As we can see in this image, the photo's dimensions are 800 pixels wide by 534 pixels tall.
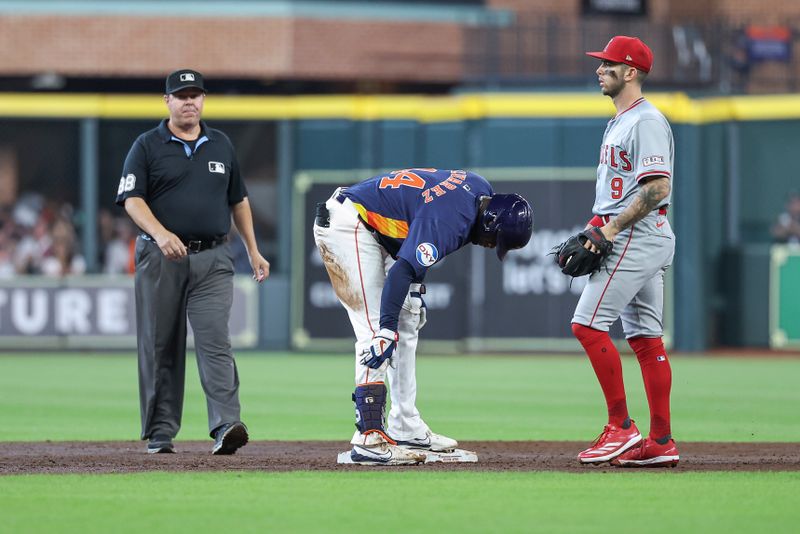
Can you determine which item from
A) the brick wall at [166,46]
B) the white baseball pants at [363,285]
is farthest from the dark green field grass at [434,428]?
the brick wall at [166,46]

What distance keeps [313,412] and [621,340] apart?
8428 mm

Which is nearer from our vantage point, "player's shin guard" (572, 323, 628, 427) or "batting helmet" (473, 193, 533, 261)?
"batting helmet" (473, 193, 533, 261)

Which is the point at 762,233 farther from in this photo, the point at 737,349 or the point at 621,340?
the point at 621,340

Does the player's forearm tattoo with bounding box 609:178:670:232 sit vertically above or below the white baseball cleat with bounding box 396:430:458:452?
above

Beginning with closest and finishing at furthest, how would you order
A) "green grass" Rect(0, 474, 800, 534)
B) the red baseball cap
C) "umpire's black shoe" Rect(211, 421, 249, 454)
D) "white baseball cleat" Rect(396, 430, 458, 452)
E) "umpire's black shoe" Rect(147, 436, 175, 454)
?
"green grass" Rect(0, 474, 800, 534) < the red baseball cap < "white baseball cleat" Rect(396, 430, 458, 452) < "umpire's black shoe" Rect(211, 421, 249, 454) < "umpire's black shoe" Rect(147, 436, 175, 454)

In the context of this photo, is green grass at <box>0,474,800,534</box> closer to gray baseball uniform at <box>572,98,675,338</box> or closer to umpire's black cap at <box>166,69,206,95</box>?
gray baseball uniform at <box>572,98,675,338</box>

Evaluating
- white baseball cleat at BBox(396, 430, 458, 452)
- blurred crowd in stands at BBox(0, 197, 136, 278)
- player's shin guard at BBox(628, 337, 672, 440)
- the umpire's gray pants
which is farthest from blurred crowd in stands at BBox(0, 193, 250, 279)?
player's shin guard at BBox(628, 337, 672, 440)

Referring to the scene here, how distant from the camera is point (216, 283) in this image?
30.1ft

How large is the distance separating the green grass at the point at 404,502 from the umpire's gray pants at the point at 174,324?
5.00 feet

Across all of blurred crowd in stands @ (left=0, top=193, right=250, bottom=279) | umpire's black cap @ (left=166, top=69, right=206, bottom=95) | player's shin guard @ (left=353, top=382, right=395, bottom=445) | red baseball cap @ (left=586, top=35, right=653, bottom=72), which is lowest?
player's shin guard @ (left=353, top=382, right=395, bottom=445)

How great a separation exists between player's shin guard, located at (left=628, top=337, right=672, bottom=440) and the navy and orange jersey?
1191 millimetres

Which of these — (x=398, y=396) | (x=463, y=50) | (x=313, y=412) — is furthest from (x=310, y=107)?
(x=398, y=396)

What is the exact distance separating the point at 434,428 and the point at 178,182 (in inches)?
116

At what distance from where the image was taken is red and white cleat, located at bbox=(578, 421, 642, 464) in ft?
26.2
